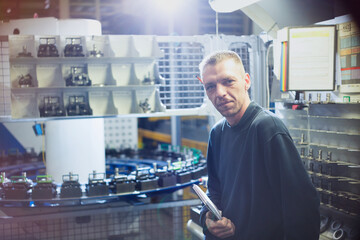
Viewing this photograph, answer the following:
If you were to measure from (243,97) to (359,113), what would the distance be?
684 mm

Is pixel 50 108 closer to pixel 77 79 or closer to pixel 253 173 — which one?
pixel 77 79

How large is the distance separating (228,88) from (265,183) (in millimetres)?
404

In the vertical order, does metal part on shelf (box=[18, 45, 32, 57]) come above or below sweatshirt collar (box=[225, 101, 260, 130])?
above

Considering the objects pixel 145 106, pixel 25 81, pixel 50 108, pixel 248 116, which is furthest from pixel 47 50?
pixel 248 116

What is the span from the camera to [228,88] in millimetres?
1487

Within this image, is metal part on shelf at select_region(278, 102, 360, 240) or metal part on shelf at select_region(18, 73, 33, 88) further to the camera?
metal part on shelf at select_region(18, 73, 33, 88)

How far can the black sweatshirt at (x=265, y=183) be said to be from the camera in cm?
129

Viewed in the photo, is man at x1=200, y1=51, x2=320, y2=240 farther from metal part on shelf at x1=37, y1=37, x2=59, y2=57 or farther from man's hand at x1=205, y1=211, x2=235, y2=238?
metal part on shelf at x1=37, y1=37, x2=59, y2=57

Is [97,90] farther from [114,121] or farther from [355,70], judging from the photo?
[114,121]

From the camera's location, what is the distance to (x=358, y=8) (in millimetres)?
1812

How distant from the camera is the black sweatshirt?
129 cm

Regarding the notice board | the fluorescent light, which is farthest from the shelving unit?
the notice board

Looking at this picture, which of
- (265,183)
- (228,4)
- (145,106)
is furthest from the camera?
(145,106)

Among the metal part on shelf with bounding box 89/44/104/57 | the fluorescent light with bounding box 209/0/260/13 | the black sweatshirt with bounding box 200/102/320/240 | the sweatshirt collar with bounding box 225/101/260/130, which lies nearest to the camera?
the black sweatshirt with bounding box 200/102/320/240
